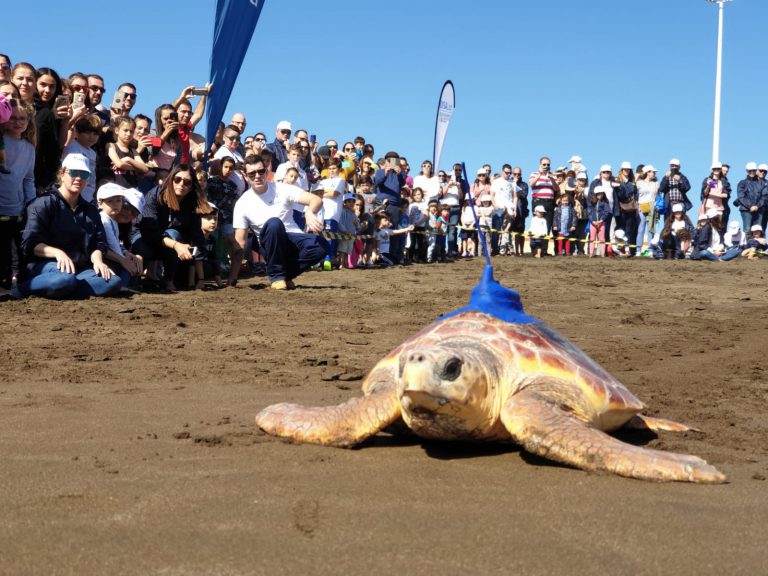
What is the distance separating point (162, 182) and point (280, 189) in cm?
128

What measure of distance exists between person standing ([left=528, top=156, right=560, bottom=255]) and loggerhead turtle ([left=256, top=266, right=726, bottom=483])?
14.3 metres

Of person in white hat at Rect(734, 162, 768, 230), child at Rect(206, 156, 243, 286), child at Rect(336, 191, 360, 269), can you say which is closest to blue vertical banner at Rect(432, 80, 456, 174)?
child at Rect(336, 191, 360, 269)

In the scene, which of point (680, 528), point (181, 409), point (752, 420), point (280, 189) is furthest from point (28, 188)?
point (680, 528)

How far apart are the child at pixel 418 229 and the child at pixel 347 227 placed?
80.7 inches

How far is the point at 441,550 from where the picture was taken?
2129 millimetres

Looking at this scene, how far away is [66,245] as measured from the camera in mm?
7438

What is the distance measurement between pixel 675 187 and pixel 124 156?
12517mm

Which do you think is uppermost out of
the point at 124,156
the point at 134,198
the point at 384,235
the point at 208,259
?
the point at 124,156

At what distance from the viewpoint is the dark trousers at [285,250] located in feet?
29.3

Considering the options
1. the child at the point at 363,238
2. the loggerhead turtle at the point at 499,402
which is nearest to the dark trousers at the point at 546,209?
the child at the point at 363,238

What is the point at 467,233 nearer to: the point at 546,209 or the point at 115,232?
the point at 546,209

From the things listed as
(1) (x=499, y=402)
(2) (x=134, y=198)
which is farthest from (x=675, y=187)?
(1) (x=499, y=402)

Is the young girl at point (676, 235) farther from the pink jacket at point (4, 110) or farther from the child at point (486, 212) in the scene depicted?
the pink jacket at point (4, 110)

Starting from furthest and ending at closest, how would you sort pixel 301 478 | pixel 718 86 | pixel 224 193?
1. pixel 718 86
2. pixel 224 193
3. pixel 301 478
